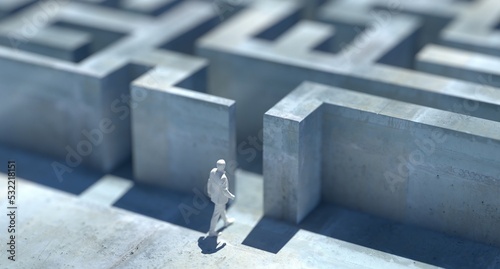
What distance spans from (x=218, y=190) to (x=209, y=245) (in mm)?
1624

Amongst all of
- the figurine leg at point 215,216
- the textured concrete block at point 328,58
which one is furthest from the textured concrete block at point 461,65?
the figurine leg at point 215,216

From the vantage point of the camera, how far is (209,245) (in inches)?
919

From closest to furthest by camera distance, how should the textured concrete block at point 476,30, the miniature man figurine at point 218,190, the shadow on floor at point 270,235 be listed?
1. the miniature man figurine at point 218,190
2. the shadow on floor at point 270,235
3. the textured concrete block at point 476,30

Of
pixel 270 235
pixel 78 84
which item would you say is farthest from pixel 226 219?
pixel 78 84

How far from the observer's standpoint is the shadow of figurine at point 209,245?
910 inches

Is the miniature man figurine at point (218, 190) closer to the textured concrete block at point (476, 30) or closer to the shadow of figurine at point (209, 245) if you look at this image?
the shadow of figurine at point (209, 245)

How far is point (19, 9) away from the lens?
3281 cm

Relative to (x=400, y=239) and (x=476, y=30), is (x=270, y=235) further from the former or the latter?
(x=476, y=30)

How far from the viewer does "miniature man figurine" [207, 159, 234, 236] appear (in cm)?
2248

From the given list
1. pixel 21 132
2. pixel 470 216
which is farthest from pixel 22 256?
pixel 470 216

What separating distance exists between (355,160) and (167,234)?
532 centimetres

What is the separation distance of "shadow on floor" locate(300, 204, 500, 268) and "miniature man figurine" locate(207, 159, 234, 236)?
8.13 ft

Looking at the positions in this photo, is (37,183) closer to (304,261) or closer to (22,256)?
(22,256)

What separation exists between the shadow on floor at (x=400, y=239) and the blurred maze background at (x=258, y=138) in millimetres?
52
